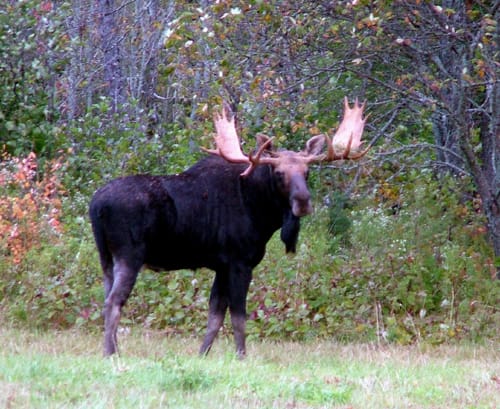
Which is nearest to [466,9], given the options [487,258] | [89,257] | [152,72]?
[487,258]

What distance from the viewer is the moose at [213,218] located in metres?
9.80

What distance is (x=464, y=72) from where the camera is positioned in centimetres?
Result: 1082

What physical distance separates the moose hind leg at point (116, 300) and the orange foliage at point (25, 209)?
2.94 metres

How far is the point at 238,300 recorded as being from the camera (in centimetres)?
1012

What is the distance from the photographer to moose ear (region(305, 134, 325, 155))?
34.3ft

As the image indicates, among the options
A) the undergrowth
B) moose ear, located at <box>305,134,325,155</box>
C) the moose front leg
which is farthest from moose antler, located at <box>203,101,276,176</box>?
the undergrowth

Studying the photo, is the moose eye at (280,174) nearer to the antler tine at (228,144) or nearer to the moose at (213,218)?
the moose at (213,218)

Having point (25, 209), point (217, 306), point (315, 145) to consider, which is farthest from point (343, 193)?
point (25, 209)

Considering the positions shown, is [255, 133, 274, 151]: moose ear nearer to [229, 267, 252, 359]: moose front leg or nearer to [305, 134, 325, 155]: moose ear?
[305, 134, 325, 155]: moose ear

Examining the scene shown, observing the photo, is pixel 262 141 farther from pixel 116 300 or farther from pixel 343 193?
pixel 343 193

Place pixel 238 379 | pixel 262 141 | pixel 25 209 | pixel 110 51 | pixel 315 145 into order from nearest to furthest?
pixel 238 379 → pixel 262 141 → pixel 315 145 → pixel 25 209 → pixel 110 51

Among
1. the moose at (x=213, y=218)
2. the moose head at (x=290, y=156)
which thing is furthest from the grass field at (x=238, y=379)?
the moose head at (x=290, y=156)

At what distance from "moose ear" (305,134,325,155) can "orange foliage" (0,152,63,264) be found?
12.9 feet

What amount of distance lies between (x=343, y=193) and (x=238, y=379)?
6.27 meters
